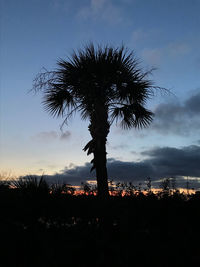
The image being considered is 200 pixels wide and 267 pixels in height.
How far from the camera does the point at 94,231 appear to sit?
6.07 metres

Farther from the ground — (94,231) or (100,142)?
(100,142)

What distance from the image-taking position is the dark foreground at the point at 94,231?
4.77 meters

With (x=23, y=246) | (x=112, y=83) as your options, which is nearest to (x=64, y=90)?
(x=112, y=83)

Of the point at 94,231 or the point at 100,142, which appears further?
the point at 100,142

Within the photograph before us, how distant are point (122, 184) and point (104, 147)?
2871 millimetres

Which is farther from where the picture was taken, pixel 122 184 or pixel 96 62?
pixel 122 184

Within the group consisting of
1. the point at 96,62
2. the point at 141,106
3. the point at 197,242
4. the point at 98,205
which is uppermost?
the point at 96,62

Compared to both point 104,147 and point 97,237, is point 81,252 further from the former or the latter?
point 104,147

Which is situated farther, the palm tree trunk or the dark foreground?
the palm tree trunk

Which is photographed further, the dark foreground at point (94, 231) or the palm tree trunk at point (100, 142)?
the palm tree trunk at point (100, 142)

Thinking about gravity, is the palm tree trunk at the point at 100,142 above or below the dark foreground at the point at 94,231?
above

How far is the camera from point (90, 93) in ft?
37.8

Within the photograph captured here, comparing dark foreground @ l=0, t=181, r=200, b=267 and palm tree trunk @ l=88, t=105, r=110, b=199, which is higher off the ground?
palm tree trunk @ l=88, t=105, r=110, b=199

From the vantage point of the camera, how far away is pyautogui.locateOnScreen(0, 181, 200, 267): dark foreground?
4.77 metres
